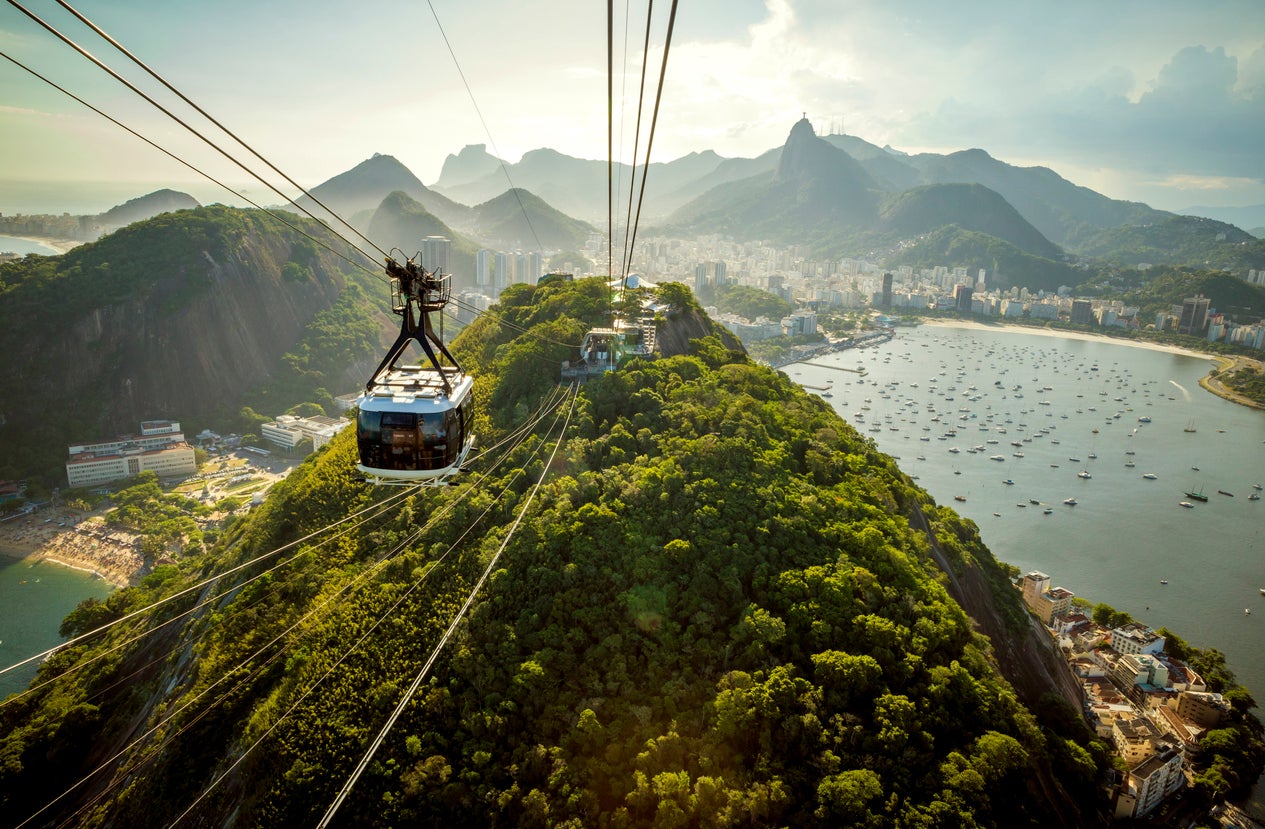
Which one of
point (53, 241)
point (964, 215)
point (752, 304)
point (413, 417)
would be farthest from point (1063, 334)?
point (53, 241)

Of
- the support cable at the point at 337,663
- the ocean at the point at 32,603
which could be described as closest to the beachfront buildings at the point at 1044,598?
the support cable at the point at 337,663

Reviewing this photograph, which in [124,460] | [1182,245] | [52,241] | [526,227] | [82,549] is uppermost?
[1182,245]

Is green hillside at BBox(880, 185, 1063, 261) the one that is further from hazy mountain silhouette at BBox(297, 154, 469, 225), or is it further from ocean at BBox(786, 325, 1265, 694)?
hazy mountain silhouette at BBox(297, 154, 469, 225)

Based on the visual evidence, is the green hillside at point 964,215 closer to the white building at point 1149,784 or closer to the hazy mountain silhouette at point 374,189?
the hazy mountain silhouette at point 374,189

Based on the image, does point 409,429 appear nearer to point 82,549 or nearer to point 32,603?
point 32,603

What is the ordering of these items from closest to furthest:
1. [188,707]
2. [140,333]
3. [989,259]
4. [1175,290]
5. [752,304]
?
[188,707], [140,333], [752,304], [1175,290], [989,259]

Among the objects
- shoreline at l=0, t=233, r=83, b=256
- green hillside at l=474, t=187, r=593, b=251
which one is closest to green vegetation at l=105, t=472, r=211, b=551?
shoreline at l=0, t=233, r=83, b=256
